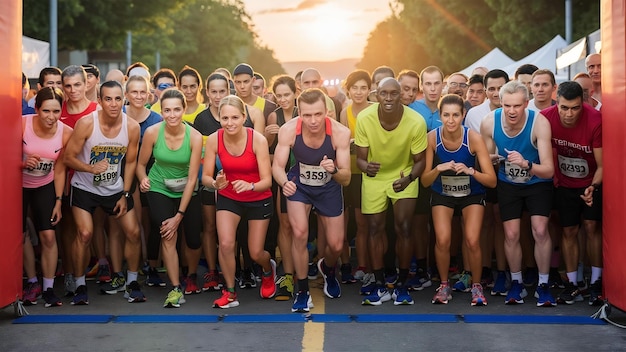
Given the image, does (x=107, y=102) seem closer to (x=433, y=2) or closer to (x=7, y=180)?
(x=7, y=180)

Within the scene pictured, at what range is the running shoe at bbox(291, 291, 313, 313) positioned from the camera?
851 centimetres

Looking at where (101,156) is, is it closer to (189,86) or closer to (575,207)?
(189,86)

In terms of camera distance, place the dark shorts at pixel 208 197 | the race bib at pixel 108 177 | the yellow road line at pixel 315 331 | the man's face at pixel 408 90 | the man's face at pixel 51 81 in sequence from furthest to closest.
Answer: the man's face at pixel 408 90 → the man's face at pixel 51 81 → the dark shorts at pixel 208 197 → the race bib at pixel 108 177 → the yellow road line at pixel 315 331

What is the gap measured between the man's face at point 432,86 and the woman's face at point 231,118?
2450mm

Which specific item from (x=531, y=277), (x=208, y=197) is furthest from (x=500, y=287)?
(x=208, y=197)

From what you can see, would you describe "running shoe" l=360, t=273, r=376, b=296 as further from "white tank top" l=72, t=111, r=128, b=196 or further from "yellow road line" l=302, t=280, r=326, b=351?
"white tank top" l=72, t=111, r=128, b=196

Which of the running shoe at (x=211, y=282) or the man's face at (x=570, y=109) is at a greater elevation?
Answer: the man's face at (x=570, y=109)

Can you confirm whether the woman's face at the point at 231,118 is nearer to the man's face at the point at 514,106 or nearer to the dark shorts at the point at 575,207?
the man's face at the point at 514,106

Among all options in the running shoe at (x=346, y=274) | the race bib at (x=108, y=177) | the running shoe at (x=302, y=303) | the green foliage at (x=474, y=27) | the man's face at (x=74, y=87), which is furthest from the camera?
the green foliage at (x=474, y=27)

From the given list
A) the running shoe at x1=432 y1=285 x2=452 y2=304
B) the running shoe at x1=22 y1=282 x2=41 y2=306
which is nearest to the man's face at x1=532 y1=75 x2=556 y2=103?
the running shoe at x1=432 y1=285 x2=452 y2=304

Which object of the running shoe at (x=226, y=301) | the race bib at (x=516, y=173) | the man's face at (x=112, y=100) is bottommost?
the running shoe at (x=226, y=301)

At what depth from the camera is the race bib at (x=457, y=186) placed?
29.1 ft

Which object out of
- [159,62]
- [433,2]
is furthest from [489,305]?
[159,62]

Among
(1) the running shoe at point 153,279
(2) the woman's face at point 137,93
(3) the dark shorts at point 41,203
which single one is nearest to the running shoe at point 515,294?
(1) the running shoe at point 153,279
